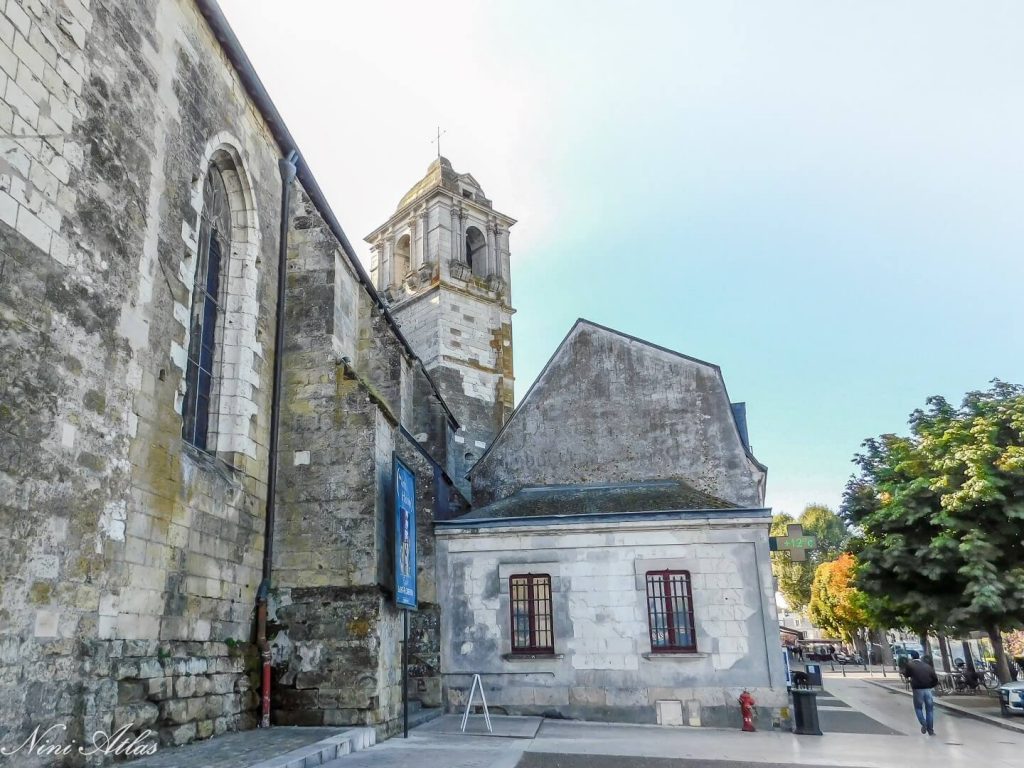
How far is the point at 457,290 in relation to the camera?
24.4 metres

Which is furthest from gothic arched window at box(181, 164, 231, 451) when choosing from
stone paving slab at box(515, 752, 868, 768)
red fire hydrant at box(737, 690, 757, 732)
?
red fire hydrant at box(737, 690, 757, 732)

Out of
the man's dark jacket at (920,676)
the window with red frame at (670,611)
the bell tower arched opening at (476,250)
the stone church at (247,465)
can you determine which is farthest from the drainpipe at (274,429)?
the bell tower arched opening at (476,250)

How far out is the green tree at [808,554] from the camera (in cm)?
5050

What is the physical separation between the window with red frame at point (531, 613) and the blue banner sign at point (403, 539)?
8.08 feet

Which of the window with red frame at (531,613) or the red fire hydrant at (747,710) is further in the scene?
the window with red frame at (531,613)

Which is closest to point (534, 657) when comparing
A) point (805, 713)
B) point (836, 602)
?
point (805, 713)

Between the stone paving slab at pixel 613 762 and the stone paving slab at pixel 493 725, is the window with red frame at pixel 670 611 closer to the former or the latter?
the stone paving slab at pixel 493 725

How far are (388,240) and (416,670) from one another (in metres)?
18.4

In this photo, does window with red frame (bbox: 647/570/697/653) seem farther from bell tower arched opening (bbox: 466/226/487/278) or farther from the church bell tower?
bell tower arched opening (bbox: 466/226/487/278)

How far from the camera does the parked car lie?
14438 millimetres

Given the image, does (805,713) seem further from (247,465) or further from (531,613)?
(247,465)

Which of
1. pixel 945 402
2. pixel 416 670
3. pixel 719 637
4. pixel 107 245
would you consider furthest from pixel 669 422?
pixel 107 245

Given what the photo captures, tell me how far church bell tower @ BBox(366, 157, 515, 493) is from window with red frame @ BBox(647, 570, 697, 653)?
9.33 m

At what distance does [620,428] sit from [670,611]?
4528 mm
